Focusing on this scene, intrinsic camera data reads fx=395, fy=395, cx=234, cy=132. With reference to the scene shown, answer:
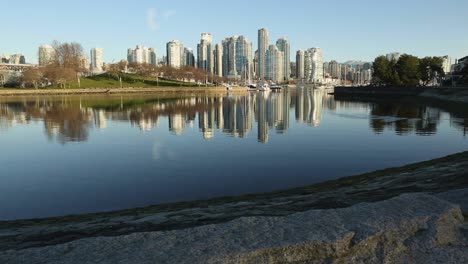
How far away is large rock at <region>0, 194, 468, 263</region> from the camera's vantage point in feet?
21.3

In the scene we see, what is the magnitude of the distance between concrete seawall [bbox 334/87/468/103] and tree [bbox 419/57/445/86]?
560 inches

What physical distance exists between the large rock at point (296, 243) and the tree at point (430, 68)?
13670cm

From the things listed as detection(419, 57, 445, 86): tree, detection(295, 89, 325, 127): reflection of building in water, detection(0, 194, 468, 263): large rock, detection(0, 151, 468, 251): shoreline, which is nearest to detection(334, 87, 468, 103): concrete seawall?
detection(419, 57, 445, 86): tree

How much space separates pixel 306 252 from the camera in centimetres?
660

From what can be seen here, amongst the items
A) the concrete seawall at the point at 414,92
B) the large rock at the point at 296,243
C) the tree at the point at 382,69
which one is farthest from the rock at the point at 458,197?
the tree at the point at 382,69

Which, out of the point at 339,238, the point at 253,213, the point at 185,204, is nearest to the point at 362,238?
the point at 339,238

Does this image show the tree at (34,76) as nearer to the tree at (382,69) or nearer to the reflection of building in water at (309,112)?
the reflection of building in water at (309,112)

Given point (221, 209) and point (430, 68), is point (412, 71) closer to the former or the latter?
point (430, 68)

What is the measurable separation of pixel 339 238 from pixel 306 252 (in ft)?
2.19

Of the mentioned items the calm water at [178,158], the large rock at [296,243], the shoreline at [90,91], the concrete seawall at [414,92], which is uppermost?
the shoreline at [90,91]

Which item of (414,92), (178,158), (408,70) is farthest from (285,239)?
(408,70)

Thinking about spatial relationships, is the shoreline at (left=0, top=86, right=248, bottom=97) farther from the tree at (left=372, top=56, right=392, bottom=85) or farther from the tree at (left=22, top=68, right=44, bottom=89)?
the tree at (left=372, top=56, right=392, bottom=85)

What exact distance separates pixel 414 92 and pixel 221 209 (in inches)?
4682

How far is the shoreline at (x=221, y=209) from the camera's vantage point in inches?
402
